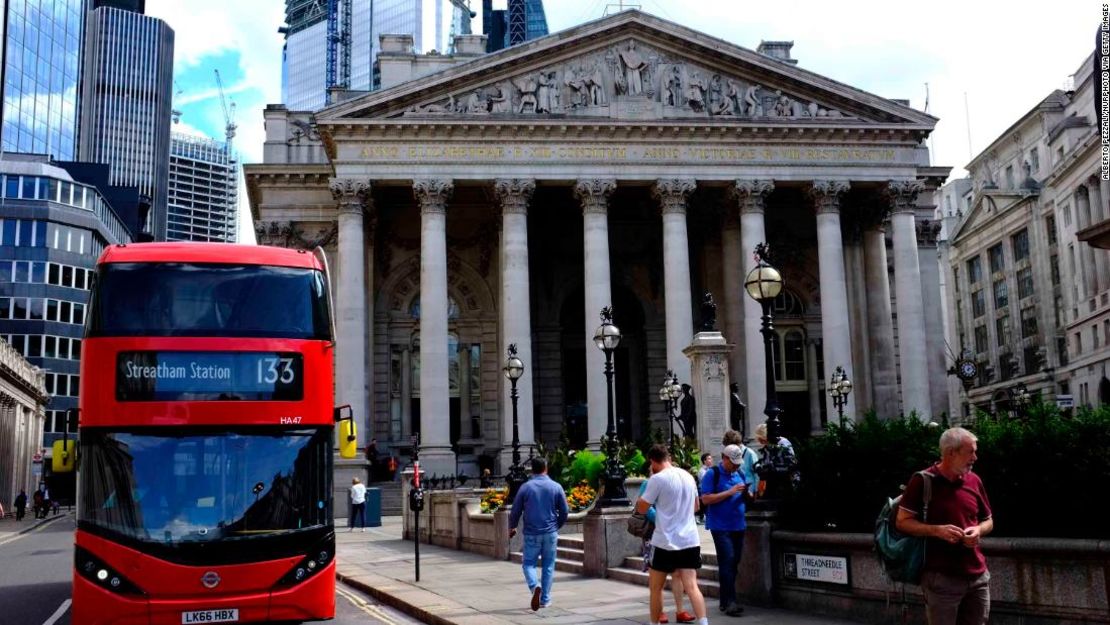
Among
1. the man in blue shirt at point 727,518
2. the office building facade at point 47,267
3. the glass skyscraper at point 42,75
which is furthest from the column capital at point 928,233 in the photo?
the glass skyscraper at point 42,75

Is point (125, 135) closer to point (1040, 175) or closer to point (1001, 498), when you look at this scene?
point (1040, 175)

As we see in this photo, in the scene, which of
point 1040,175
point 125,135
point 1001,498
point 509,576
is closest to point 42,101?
point 125,135

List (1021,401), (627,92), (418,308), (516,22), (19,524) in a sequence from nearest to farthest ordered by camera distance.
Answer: (1021,401)
(627,92)
(418,308)
(19,524)
(516,22)

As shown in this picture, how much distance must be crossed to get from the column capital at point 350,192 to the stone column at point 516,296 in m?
5.17

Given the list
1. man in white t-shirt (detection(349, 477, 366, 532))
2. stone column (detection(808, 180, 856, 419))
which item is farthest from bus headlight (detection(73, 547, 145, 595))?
stone column (detection(808, 180, 856, 419))

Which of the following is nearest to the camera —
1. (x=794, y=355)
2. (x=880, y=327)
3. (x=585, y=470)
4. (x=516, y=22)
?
(x=585, y=470)

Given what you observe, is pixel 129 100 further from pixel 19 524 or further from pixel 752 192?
pixel 752 192

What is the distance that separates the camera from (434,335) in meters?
41.5

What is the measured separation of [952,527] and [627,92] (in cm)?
3748

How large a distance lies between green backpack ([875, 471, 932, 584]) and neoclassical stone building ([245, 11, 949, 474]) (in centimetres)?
3295

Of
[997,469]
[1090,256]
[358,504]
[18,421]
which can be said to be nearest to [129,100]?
[18,421]

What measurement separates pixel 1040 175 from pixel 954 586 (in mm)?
76927

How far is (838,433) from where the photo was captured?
1380cm

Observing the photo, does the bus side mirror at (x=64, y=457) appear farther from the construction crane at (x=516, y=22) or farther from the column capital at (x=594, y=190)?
the construction crane at (x=516, y=22)
